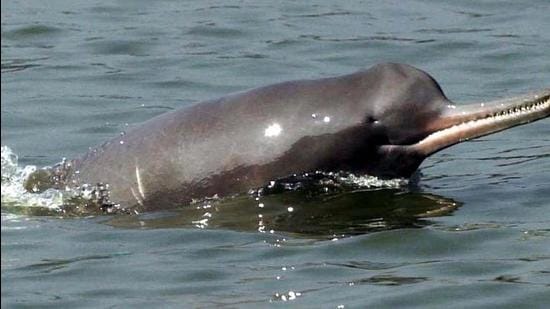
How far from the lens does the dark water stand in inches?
247

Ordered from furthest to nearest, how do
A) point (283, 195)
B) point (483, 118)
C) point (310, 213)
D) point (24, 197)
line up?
1. point (24, 197)
2. point (283, 195)
3. point (310, 213)
4. point (483, 118)

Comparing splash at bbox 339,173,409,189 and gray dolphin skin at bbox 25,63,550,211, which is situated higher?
gray dolphin skin at bbox 25,63,550,211

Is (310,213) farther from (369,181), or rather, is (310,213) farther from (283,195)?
(369,181)

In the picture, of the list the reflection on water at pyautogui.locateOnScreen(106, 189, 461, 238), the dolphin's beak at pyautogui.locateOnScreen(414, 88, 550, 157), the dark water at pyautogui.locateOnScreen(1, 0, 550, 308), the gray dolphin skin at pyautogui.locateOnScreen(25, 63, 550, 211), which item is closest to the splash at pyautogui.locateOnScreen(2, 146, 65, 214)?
the dark water at pyautogui.locateOnScreen(1, 0, 550, 308)

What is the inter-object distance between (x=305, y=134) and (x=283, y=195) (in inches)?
15.5

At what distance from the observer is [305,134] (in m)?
7.63

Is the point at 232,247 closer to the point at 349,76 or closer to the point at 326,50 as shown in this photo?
the point at 349,76

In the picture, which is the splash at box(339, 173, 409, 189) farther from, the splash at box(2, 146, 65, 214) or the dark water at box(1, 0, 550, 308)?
the splash at box(2, 146, 65, 214)

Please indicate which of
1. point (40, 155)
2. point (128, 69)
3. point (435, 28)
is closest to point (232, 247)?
point (40, 155)

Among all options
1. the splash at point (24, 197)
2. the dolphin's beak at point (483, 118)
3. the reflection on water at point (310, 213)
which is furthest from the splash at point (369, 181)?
the splash at point (24, 197)

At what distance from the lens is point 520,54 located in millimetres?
12625

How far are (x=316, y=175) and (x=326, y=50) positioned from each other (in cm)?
554

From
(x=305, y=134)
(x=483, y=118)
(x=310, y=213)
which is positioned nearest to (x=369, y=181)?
(x=310, y=213)

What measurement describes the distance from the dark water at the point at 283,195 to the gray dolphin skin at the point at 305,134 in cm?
20
